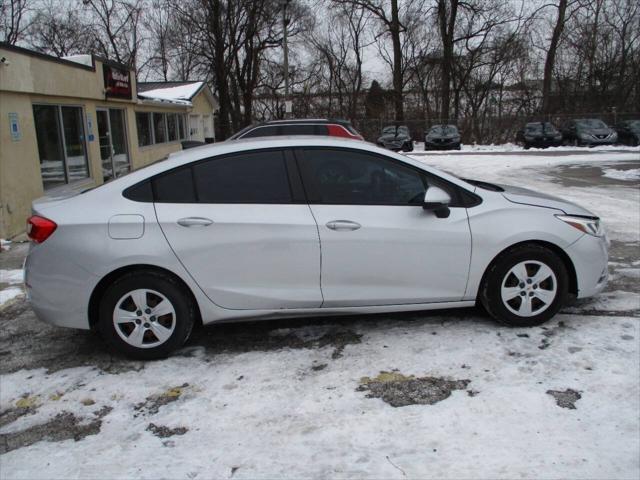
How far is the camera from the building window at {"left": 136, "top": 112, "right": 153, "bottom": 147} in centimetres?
1809

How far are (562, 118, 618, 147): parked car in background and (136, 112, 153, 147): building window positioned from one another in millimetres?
20958

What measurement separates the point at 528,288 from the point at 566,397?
1122 mm

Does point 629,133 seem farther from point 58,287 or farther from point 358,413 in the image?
point 58,287

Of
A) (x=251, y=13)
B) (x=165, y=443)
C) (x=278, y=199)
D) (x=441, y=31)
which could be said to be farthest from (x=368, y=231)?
(x=441, y=31)

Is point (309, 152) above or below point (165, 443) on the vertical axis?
above

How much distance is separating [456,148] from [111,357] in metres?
27.3

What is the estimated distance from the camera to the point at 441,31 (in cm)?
3672

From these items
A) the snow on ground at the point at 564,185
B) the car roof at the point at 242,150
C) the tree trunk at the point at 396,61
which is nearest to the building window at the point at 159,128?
the snow on ground at the point at 564,185

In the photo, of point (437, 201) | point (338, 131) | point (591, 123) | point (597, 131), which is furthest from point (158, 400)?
point (591, 123)

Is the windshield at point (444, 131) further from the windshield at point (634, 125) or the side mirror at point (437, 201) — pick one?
the side mirror at point (437, 201)

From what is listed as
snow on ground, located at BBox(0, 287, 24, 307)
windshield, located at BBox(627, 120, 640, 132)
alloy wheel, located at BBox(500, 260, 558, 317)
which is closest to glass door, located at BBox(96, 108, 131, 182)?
snow on ground, located at BBox(0, 287, 24, 307)

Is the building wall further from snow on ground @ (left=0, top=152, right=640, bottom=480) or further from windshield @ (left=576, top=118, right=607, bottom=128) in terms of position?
windshield @ (left=576, top=118, right=607, bottom=128)

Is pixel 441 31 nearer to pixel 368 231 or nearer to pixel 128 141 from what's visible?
pixel 128 141

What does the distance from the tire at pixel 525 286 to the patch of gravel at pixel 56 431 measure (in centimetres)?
291
